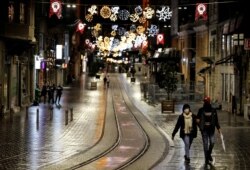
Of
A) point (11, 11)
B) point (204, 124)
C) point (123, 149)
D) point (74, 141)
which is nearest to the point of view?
point (204, 124)

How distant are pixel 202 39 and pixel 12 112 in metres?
27.0

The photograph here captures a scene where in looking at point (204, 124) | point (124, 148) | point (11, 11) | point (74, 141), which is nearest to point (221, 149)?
point (124, 148)

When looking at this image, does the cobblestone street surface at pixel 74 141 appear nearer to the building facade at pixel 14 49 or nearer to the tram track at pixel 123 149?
the tram track at pixel 123 149

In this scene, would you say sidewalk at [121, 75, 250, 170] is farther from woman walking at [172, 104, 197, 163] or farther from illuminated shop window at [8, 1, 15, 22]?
illuminated shop window at [8, 1, 15, 22]

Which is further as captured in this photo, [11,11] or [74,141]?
[11,11]

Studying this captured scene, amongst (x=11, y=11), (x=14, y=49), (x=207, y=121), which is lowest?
(x=207, y=121)

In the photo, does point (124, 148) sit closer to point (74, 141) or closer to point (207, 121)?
point (74, 141)

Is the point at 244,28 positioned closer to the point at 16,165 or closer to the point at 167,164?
the point at 167,164

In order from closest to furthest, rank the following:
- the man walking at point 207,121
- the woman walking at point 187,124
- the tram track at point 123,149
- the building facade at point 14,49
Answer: the tram track at point 123,149
the man walking at point 207,121
the woman walking at point 187,124
the building facade at point 14,49

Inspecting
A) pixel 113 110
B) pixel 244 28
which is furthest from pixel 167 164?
pixel 113 110

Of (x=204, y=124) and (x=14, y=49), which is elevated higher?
(x=14, y=49)

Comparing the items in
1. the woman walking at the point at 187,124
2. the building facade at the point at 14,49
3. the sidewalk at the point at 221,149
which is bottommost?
the sidewalk at the point at 221,149

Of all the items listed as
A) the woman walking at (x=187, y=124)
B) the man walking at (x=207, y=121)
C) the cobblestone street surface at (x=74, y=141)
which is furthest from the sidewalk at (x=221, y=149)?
the woman walking at (x=187, y=124)

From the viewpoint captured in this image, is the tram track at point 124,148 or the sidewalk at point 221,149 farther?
the tram track at point 124,148
